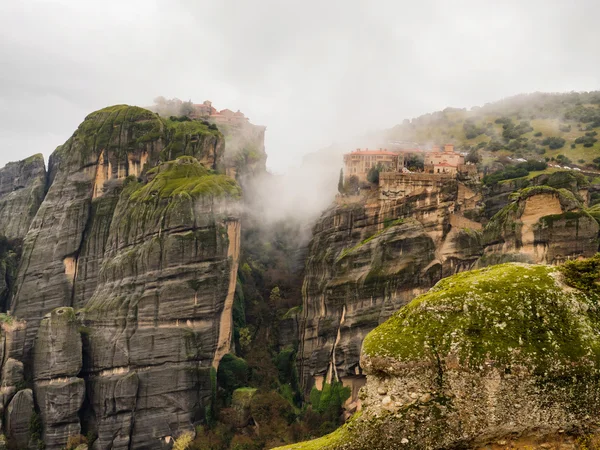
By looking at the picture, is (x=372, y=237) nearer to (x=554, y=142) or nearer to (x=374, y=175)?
(x=374, y=175)

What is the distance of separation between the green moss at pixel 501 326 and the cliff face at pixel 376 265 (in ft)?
116

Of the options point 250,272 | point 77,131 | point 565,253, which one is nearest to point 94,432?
point 250,272

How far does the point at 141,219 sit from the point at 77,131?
15704 mm

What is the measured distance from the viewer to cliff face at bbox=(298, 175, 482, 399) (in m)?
44.9

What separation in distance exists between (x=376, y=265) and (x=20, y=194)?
146ft

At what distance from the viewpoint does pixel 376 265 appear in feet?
151

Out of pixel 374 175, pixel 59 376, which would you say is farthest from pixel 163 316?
pixel 374 175

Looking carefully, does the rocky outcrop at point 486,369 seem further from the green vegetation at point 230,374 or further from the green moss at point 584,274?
the green vegetation at point 230,374

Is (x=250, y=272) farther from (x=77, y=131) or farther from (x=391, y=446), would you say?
(x=391, y=446)

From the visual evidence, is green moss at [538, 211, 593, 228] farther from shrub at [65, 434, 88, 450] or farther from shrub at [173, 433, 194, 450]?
shrub at [65, 434, 88, 450]

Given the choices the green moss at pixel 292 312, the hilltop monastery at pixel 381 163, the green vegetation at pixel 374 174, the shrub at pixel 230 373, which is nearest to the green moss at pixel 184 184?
the green vegetation at pixel 374 174

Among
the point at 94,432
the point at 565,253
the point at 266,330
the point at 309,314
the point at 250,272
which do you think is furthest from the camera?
the point at 250,272

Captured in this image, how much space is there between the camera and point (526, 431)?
8.23 meters

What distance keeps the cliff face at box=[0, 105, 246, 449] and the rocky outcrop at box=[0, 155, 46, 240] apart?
1029 centimetres
